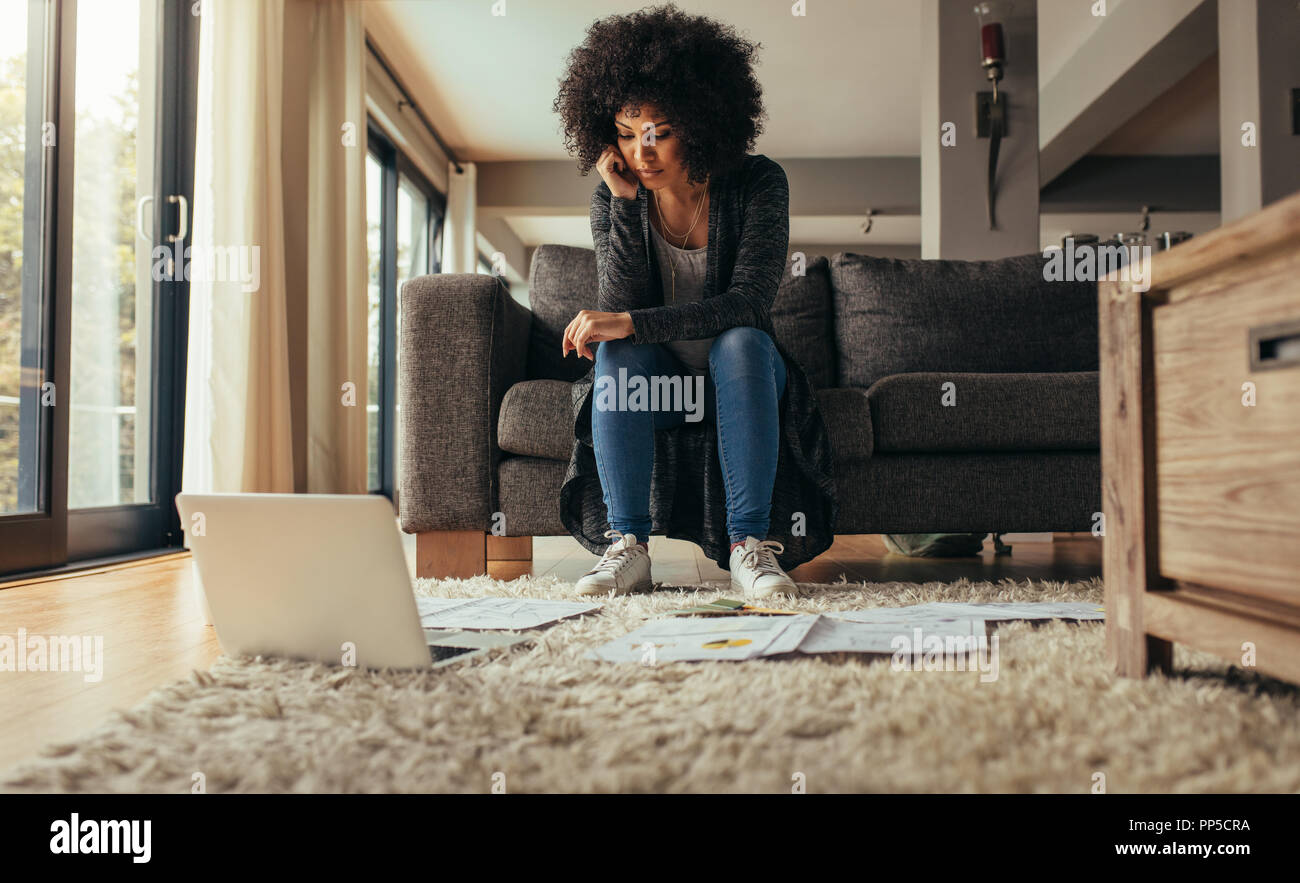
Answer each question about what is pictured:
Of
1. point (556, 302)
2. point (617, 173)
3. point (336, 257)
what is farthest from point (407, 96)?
point (617, 173)

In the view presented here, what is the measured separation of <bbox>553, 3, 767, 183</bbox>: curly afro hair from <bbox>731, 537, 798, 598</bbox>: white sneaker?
0.72 metres

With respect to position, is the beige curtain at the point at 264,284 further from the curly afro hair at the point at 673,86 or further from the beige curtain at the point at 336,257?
the curly afro hair at the point at 673,86

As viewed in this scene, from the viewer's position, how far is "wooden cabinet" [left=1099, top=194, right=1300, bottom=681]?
0.65 meters

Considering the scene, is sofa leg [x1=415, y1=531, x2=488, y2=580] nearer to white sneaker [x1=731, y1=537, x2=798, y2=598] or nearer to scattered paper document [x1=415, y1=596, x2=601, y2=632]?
scattered paper document [x1=415, y1=596, x2=601, y2=632]

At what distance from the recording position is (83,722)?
2.61 ft

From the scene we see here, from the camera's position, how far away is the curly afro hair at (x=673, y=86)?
65.2 inches

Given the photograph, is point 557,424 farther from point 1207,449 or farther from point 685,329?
point 1207,449

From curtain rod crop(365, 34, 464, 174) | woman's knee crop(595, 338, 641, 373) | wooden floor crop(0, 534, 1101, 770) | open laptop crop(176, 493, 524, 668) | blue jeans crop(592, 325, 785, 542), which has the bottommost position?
wooden floor crop(0, 534, 1101, 770)

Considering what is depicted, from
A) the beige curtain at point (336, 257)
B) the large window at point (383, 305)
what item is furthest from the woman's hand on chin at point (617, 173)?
the large window at point (383, 305)

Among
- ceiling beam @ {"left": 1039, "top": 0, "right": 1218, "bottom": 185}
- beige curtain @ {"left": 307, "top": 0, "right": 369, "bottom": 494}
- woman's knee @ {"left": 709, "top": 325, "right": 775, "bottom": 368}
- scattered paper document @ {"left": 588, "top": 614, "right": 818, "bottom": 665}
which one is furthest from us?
ceiling beam @ {"left": 1039, "top": 0, "right": 1218, "bottom": 185}

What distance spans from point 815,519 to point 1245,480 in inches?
41.2

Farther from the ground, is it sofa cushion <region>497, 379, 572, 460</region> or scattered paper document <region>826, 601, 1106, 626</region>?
sofa cushion <region>497, 379, 572, 460</region>

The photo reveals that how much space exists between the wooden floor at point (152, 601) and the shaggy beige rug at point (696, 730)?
0.12 m

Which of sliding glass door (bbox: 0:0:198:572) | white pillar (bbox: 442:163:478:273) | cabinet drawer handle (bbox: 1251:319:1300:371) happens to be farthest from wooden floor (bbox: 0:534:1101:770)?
white pillar (bbox: 442:163:478:273)
